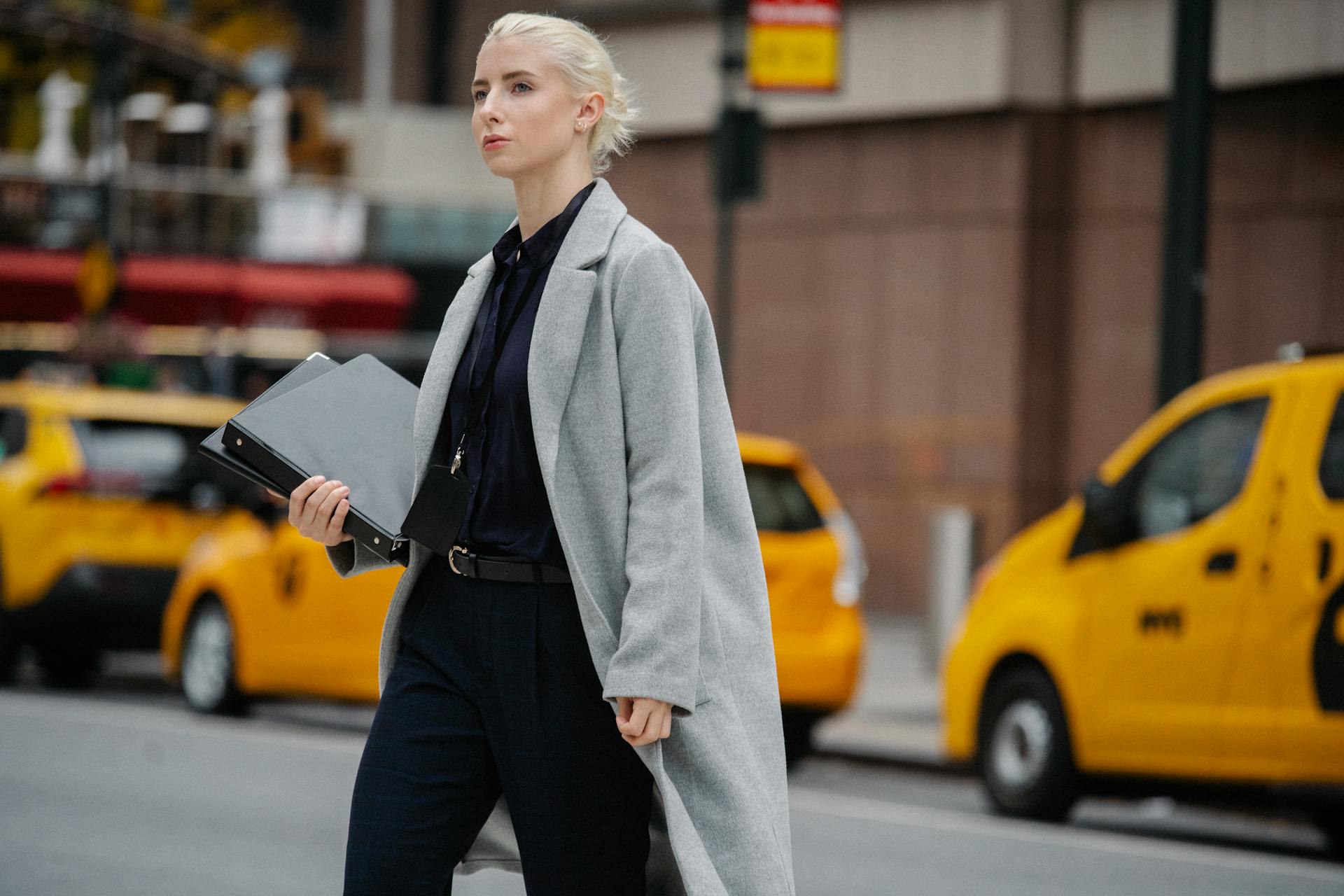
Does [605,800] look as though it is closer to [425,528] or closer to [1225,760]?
[425,528]

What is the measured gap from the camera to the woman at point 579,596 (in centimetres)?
301

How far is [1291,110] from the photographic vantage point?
15.8 m

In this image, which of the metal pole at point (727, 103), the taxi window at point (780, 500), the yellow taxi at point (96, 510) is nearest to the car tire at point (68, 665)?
the yellow taxi at point (96, 510)

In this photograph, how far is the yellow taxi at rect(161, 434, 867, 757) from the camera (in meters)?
9.85

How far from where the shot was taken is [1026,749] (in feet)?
28.1

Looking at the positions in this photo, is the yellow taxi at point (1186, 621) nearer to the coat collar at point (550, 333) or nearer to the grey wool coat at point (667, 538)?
the grey wool coat at point (667, 538)

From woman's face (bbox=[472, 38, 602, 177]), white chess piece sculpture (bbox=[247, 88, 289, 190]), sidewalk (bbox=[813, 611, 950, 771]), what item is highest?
white chess piece sculpture (bbox=[247, 88, 289, 190])

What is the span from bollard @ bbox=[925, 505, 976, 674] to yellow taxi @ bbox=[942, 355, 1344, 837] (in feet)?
12.3

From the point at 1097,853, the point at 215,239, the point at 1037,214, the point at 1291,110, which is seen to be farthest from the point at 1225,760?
the point at 215,239

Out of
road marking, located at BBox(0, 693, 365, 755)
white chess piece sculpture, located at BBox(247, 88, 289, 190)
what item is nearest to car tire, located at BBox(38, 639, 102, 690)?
road marking, located at BBox(0, 693, 365, 755)

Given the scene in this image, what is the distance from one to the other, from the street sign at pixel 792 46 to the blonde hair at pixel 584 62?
11014 mm

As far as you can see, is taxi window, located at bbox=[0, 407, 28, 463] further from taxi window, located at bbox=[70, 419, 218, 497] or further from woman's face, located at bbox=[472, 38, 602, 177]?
woman's face, located at bbox=[472, 38, 602, 177]

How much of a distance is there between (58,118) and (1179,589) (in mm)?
33291

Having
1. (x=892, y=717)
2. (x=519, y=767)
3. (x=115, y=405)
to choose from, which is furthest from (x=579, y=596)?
(x=115, y=405)
